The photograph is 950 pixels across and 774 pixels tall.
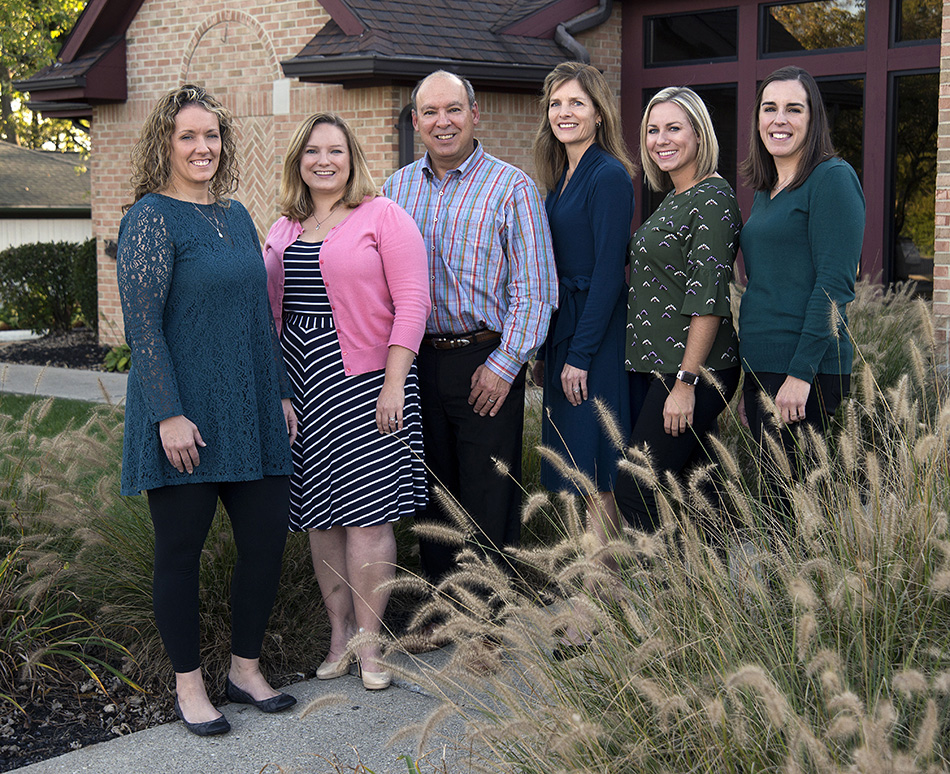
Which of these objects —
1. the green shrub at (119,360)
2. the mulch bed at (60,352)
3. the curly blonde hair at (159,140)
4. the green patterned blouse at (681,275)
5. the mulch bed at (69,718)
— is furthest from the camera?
the mulch bed at (60,352)

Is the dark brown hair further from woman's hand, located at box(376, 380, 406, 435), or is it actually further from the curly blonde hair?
the curly blonde hair

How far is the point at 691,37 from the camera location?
11.7 m

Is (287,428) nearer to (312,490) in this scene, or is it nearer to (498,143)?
(312,490)

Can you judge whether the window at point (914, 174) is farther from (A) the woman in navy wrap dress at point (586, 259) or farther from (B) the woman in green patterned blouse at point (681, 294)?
(B) the woman in green patterned blouse at point (681, 294)

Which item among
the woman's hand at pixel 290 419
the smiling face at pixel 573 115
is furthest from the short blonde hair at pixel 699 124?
the woman's hand at pixel 290 419

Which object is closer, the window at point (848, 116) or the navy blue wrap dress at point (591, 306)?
the navy blue wrap dress at point (591, 306)

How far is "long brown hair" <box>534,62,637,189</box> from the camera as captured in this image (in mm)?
4164

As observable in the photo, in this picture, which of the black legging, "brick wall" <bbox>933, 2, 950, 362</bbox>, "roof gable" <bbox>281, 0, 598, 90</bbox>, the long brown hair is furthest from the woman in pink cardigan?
"roof gable" <bbox>281, 0, 598, 90</bbox>

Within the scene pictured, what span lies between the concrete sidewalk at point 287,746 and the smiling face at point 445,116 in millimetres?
1962

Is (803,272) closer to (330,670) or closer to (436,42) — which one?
(330,670)

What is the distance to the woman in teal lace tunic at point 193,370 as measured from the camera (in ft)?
11.5

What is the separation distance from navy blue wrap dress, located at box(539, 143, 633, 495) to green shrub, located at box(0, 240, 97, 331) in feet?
45.2

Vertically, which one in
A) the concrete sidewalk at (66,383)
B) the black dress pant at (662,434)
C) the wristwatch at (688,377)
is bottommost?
the concrete sidewalk at (66,383)

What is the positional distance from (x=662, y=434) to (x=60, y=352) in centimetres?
1215
